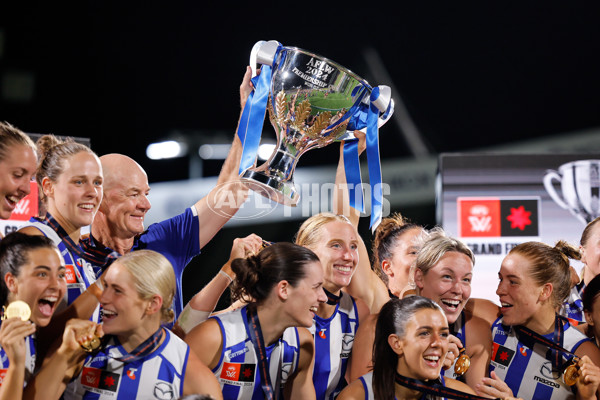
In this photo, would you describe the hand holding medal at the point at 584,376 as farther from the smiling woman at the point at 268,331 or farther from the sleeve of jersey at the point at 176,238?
the sleeve of jersey at the point at 176,238

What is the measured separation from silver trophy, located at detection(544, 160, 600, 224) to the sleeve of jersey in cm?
258

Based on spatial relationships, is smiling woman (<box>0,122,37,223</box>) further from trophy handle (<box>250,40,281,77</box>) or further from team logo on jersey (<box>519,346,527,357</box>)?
team logo on jersey (<box>519,346,527,357</box>)

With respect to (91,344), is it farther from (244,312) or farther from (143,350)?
(244,312)

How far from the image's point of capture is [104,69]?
18.0 ft

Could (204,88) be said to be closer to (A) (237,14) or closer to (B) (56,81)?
(A) (237,14)

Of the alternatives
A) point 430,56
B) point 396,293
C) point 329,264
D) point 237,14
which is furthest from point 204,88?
point 329,264

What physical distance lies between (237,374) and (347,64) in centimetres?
352

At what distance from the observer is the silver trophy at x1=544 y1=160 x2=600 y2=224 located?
4.53 meters

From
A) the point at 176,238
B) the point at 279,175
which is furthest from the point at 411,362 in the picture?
the point at 176,238

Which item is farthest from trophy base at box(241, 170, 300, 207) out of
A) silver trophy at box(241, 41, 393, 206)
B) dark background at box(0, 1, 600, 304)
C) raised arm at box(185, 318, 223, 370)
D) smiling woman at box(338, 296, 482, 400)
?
dark background at box(0, 1, 600, 304)

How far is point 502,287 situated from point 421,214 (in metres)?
2.57

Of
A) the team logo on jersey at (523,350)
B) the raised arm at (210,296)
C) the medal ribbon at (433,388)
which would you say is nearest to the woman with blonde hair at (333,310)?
the raised arm at (210,296)

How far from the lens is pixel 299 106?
7.39 ft

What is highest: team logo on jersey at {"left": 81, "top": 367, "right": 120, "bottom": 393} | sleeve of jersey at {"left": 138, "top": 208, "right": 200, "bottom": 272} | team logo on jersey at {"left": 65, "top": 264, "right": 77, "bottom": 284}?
sleeve of jersey at {"left": 138, "top": 208, "right": 200, "bottom": 272}
